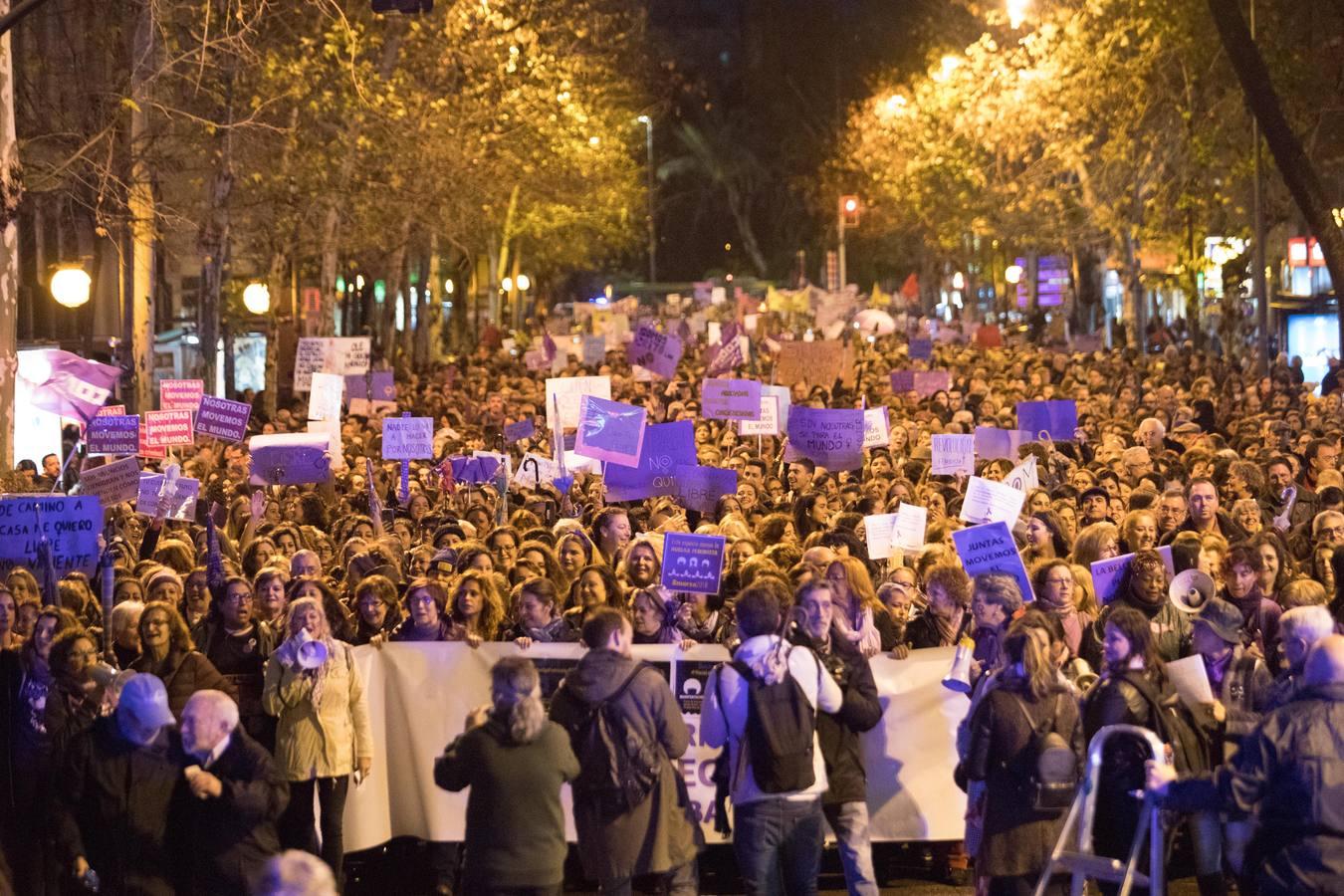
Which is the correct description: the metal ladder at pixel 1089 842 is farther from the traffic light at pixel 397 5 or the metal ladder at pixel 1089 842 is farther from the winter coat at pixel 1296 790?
the traffic light at pixel 397 5

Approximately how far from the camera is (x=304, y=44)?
2764 centimetres

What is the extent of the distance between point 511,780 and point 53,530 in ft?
16.9

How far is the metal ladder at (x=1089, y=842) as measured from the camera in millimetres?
6473

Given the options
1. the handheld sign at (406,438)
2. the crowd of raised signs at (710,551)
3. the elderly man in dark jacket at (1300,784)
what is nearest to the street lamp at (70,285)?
the crowd of raised signs at (710,551)

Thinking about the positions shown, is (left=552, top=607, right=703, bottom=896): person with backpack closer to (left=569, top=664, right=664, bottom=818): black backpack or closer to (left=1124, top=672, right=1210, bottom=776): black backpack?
Answer: (left=569, top=664, right=664, bottom=818): black backpack

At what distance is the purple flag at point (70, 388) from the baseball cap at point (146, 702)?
28.4 feet

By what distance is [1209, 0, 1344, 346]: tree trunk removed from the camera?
22953 millimetres

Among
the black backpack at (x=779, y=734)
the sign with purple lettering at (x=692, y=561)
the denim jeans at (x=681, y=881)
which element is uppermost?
the sign with purple lettering at (x=692, y=561)

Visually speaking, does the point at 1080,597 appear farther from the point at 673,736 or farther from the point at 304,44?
the point at 304,44

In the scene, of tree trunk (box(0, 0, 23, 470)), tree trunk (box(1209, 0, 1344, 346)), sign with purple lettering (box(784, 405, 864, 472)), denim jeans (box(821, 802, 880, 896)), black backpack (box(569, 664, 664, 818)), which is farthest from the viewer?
tree trunk (box(1209, 0, 1344, 346))

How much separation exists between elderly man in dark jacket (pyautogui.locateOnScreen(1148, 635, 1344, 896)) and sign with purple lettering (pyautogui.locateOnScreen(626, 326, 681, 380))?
1968cm

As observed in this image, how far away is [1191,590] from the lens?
9328mm

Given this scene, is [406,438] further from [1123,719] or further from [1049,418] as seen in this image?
[1123,719]

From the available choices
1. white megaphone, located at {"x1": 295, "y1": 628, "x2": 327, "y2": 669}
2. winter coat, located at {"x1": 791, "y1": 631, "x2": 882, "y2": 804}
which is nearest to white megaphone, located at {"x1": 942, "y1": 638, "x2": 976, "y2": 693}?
winter coat, located at {"x1": 791, "y1": 631, "x2": 882, "y2": 804}
